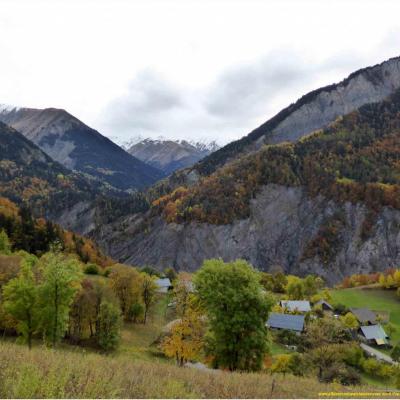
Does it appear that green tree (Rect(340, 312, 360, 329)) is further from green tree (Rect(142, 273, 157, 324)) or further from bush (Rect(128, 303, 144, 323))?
bush (Rect(128, 303, 144, 323))

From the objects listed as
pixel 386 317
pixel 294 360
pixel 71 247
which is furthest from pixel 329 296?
pixel 71 247

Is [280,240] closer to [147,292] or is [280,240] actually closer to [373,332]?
[373,332]

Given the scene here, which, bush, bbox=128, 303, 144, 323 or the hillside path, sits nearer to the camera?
the hillside path

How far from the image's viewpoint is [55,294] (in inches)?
1428

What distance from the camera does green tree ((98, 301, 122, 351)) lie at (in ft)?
156

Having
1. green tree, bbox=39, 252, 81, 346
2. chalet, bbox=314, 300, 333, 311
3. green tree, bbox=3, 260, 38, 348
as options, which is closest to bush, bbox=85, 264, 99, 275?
chalet, bbox=314, 300, 333, 311

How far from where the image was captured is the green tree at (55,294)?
3569 centimetres

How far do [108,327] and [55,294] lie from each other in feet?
44.4

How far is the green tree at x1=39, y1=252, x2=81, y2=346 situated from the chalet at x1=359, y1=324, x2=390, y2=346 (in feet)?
193

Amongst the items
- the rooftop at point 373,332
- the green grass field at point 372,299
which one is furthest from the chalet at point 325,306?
the rooftop at point 373,332

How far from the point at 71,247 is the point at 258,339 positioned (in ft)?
275

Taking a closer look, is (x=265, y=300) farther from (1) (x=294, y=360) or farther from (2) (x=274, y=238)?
(2) (x=274, y=238)

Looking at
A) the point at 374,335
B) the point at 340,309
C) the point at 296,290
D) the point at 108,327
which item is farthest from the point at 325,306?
the point at 108,327

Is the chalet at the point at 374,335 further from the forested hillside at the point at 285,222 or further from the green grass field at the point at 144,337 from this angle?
the forested hillside at the point at 285,222
